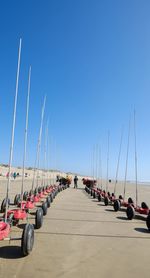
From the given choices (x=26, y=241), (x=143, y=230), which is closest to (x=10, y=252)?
(x=26, y=241)

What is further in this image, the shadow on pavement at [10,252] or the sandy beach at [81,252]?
the shadow on pavement at [10,252]

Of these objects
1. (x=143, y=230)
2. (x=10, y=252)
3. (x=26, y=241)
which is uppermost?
(x=26, y=241)

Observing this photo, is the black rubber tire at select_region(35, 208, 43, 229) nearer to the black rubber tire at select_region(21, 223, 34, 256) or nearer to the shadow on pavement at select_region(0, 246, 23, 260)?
the shadow on pavement at select_region(0, 246, 23, 260)

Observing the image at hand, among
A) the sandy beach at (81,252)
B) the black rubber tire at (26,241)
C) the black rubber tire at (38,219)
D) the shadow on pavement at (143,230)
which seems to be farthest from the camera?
the shadow on pavement at (143,230)

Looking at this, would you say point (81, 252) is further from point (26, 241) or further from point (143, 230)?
point (143, 230)

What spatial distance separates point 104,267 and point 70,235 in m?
2.84

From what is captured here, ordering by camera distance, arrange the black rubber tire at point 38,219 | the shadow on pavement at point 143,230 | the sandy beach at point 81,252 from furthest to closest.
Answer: the shadow on pavement at point 143,230
the black rubber tire at point 38,219
the sandy beach at point 81,252

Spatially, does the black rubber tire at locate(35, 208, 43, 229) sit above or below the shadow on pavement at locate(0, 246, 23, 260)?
above

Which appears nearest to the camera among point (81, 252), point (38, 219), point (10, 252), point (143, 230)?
point (10, 252)

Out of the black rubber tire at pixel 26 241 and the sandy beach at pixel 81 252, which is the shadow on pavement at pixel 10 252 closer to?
the sandy beach at pixel 81 252

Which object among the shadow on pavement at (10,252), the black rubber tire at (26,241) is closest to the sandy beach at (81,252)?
the shadow on pavement at (10,252)

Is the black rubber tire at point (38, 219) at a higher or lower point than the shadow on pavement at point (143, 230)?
higher

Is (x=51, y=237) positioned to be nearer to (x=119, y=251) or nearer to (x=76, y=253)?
(x=76, y=253)

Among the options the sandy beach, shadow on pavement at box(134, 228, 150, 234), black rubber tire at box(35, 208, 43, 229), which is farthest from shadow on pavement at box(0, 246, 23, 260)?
shadow on pavement at box(134, 228, 150, 234)
